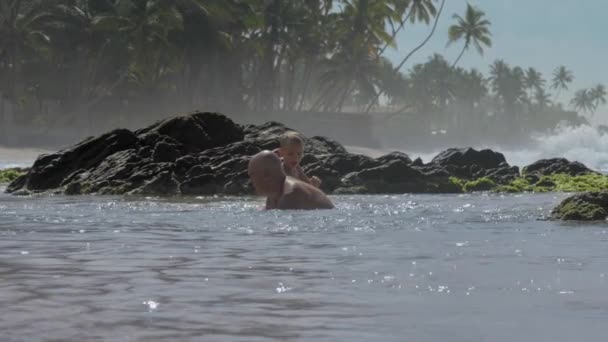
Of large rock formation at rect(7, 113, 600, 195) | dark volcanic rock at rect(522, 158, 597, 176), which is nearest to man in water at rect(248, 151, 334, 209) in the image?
large rock formation at rect(7, 113, 600, 195)

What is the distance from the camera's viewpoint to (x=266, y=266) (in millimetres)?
5578

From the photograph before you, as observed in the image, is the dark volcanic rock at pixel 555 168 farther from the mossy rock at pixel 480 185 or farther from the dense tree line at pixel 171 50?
the dense tree line at pixel 171 50

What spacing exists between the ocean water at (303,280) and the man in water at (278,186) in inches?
33.5

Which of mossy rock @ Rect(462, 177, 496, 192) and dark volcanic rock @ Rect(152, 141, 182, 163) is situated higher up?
dark volcanic rock @ Rect(152, 141, 182, 163)

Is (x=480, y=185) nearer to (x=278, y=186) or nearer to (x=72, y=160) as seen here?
(x=72, y=160)

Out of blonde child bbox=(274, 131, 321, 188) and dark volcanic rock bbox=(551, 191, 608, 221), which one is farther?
blonde child bbox=(274, 131, 321, 188)

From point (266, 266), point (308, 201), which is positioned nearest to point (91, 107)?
point (308, 201)

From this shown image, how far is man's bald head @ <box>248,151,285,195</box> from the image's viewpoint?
9.78m

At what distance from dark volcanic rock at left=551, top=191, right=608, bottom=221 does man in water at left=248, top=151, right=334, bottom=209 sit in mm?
2304

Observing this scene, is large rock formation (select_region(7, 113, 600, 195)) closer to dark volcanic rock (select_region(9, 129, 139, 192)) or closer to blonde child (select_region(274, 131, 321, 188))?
dark volcanic rock (select_region(9, 129, 139, 192))

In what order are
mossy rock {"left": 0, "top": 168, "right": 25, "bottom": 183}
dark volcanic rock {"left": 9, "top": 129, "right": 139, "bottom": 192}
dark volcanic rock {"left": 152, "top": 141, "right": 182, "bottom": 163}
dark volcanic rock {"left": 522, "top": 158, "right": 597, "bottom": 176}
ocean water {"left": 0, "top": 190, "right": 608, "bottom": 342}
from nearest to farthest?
1. ocean water {"left": 0, "top": 190, "right": 608, "bottom": 342}
2. dark volcanic rock {"left": 9, "top": 129, "right": 139, "bottom": 192}
3. dark volcanic rock {"left": 152, "top": 141, "right": 182, "bottom": 163}
4. dark volcanic rock {"left": 522, "top": 158, "right": 597, "bottom": 176}
5. mossy rock {"left": 0, "top": 168, "right": 25, "bottom": 183}

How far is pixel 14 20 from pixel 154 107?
37.9 feet

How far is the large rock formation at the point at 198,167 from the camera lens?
16.0 m

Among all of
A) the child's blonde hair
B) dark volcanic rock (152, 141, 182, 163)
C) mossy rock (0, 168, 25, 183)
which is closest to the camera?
the child's blonde hair
